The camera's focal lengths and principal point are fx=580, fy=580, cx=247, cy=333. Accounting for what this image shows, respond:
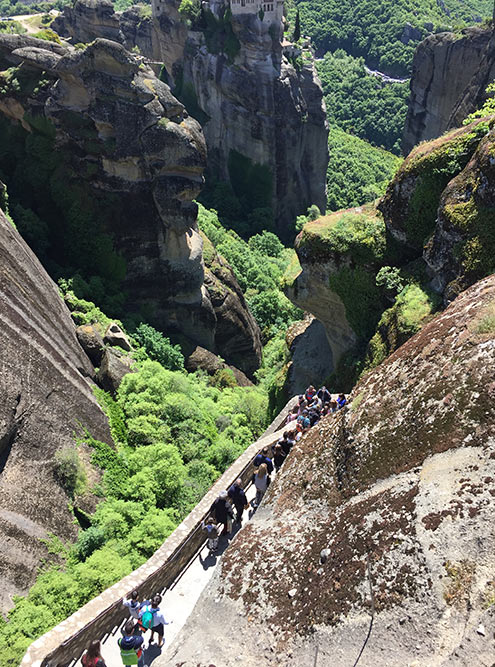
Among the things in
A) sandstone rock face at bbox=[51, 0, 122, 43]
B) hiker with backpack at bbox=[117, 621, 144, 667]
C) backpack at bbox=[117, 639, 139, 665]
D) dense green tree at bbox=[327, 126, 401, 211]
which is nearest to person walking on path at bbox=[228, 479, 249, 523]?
hiker with backpack at bbox=[117, 621, 144, 667]

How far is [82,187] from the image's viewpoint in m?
32.9

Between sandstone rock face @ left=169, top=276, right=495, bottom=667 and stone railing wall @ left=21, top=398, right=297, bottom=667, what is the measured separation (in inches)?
60.8

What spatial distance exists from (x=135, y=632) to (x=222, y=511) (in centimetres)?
338

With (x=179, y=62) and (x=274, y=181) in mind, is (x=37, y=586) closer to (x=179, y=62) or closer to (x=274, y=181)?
(x=274, y=181)

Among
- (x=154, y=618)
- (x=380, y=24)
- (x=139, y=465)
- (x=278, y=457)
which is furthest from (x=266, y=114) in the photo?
(x=380, y=24)

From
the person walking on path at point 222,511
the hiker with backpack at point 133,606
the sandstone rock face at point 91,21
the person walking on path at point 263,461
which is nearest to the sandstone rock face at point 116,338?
the person walking on path at point 263,461

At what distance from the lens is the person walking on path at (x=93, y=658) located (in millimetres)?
10672

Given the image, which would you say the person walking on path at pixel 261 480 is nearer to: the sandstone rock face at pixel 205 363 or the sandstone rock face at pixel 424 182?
the sandstone rock face at pixel 424 182

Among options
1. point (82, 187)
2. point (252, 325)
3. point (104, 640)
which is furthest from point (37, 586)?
point (252, 325)

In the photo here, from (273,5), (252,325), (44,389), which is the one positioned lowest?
(252,325)

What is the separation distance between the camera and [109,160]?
32.3 m

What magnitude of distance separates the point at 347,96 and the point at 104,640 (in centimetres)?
9799

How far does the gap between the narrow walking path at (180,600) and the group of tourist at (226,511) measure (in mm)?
180

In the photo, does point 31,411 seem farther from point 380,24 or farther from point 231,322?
point 380,24
